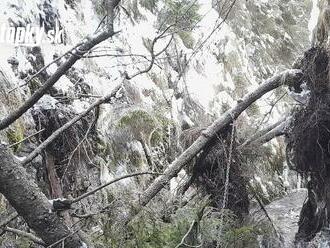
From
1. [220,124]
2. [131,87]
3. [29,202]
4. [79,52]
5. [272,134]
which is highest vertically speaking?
[131,87]

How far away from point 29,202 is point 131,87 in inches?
198

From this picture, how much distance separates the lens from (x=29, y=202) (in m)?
1.77

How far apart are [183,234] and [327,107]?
1.60 meters

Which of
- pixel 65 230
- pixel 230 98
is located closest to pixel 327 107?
pixel 65 230

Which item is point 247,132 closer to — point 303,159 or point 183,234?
point 303,159

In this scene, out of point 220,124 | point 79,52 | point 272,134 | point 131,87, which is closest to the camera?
point 79,52

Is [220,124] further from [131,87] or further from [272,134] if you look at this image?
[131,87]

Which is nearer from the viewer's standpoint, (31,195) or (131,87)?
(31,195)

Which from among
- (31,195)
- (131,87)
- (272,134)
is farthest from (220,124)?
(31,195)

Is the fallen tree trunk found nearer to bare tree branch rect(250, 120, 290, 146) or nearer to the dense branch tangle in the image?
bare tree branch rect(250, 120, 290, 146)

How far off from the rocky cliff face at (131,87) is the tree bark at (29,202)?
47 cm

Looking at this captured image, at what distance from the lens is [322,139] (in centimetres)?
407

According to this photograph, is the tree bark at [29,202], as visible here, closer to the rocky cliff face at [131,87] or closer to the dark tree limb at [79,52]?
the dark tree limb at [79,52]

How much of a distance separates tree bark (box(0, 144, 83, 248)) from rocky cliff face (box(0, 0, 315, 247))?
47 cm
